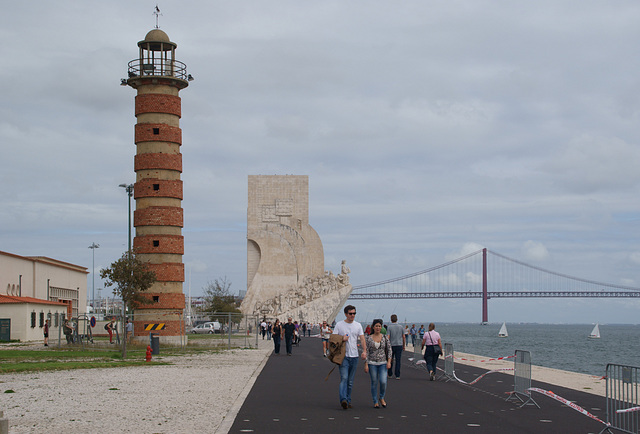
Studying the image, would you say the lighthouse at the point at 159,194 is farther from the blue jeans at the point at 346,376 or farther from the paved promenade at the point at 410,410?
the blue jeans at the point at 346,376

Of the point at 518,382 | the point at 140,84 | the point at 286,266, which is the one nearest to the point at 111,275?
the point at 140,84

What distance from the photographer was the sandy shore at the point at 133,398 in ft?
31.4

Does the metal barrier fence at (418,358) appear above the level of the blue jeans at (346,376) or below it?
below

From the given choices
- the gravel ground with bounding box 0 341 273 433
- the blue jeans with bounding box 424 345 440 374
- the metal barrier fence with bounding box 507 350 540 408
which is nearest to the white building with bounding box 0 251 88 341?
the gravel ground with bounding box 0 341 273 433

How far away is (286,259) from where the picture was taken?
6731cm

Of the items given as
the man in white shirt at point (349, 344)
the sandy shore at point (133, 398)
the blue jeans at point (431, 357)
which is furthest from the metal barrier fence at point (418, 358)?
the man in white shirt at point (349, 344)

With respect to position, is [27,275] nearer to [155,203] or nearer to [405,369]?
[155,203]

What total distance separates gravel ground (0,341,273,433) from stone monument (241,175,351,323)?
4306cm

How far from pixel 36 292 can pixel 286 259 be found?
26.0 meters

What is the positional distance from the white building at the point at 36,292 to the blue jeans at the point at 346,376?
21.0 metres

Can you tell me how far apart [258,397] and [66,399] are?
3065 mm

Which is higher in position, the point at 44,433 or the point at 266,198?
the point at 266,198

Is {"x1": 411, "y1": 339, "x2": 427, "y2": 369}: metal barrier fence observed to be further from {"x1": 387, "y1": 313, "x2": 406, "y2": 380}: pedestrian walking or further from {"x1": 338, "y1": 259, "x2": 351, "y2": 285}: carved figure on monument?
{"x1": 338, "y1": 259, "x2": 351, "y2": 285}: carved figure on monument

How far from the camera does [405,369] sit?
811 inches
